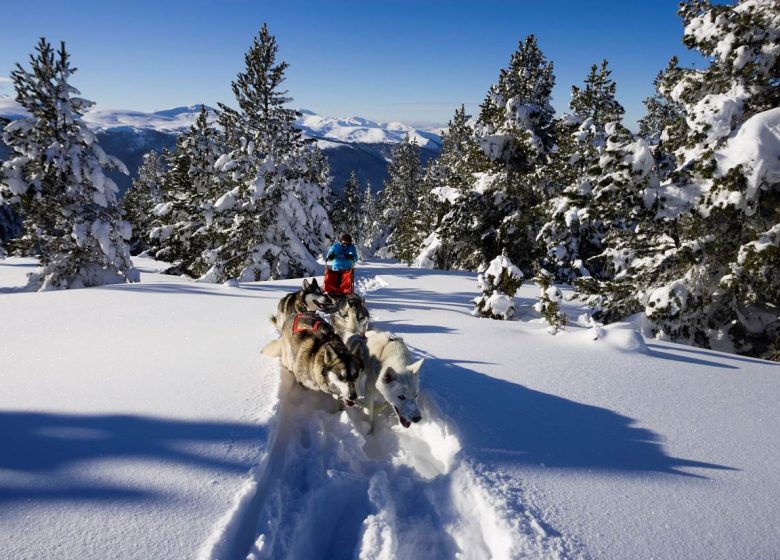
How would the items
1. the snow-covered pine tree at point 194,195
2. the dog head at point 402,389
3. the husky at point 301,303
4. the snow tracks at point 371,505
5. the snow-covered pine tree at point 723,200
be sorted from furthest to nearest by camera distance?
1. the snow-covered pine tree at point 194,195
2. the husky at point 301,303
3. the snow-covered pine tree at point 723,200
4. the dog head at point 402,389
5. the snow tracks at point 371,505

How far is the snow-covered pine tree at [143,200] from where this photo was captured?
41969 mm

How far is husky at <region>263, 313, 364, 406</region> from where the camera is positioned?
14.6ft

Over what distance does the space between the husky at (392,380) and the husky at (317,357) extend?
0.75ft

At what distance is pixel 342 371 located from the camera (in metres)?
4.44

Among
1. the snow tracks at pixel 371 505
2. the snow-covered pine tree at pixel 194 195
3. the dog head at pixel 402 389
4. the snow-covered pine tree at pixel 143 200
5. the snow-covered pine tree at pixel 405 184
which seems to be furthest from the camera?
the snow-covered pine tree at pixel 143 200

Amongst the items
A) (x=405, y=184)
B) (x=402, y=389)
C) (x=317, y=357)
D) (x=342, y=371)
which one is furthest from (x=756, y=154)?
(x=405, y=184)

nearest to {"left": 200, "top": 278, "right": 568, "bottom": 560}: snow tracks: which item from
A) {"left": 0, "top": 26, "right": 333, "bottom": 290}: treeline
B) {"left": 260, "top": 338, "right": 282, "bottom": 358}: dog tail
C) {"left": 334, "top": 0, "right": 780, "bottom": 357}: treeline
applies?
{"left": 260, "top": 338, "right": 282, "bottom": 358}: dog tail

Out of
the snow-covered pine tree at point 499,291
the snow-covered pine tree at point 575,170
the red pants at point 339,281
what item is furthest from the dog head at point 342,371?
the snow-covered pine tree at point 575,170

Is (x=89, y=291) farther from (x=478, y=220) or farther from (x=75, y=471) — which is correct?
(x=478, y=220)

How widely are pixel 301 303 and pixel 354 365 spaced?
2829 mm

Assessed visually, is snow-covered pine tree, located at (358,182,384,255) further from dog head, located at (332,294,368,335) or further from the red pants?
dog head, located at (332,294,368,335)

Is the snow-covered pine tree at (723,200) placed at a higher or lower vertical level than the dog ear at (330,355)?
higher

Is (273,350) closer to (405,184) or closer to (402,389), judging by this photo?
(402,389)

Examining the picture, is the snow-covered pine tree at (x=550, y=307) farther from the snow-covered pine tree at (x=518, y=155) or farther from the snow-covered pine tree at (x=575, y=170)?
the snow-covered pine tree at (x=518, y=155)
